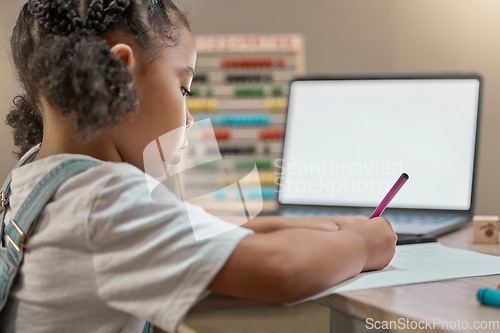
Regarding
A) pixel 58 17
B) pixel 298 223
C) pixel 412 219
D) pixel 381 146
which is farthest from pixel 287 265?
pixel 381 146

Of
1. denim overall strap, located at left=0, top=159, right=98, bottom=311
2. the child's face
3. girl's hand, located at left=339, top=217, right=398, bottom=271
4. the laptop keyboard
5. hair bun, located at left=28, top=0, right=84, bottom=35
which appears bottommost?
the laptop keyboard

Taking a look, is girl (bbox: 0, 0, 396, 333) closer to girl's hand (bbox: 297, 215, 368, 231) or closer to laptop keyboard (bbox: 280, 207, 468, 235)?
girl's hand (bbox: 297, 215, 368, 231)

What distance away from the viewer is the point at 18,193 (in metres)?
0.61

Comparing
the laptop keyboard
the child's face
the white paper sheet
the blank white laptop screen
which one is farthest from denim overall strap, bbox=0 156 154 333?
the blank white laptop screen

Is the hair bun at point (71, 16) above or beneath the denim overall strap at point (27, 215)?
above

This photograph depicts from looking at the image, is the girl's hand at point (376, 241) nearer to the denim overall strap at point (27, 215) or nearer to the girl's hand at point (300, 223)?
the girl's hand at point (300, 223)

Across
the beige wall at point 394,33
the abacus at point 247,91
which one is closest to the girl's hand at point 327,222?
the beige wall at point 394,33

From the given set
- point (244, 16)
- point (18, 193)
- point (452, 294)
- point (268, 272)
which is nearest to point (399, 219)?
point (452, 294)

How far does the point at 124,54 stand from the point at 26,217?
0.21 m

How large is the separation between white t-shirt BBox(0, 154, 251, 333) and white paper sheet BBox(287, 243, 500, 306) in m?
0.12

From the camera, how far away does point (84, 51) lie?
1.89ft

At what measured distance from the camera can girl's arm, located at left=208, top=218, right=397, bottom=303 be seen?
517 mm

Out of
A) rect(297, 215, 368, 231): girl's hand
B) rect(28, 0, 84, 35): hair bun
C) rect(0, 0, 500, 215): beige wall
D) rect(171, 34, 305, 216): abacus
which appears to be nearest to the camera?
rect(28, 0, 84, 35): hair bun

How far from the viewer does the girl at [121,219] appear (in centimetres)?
51
